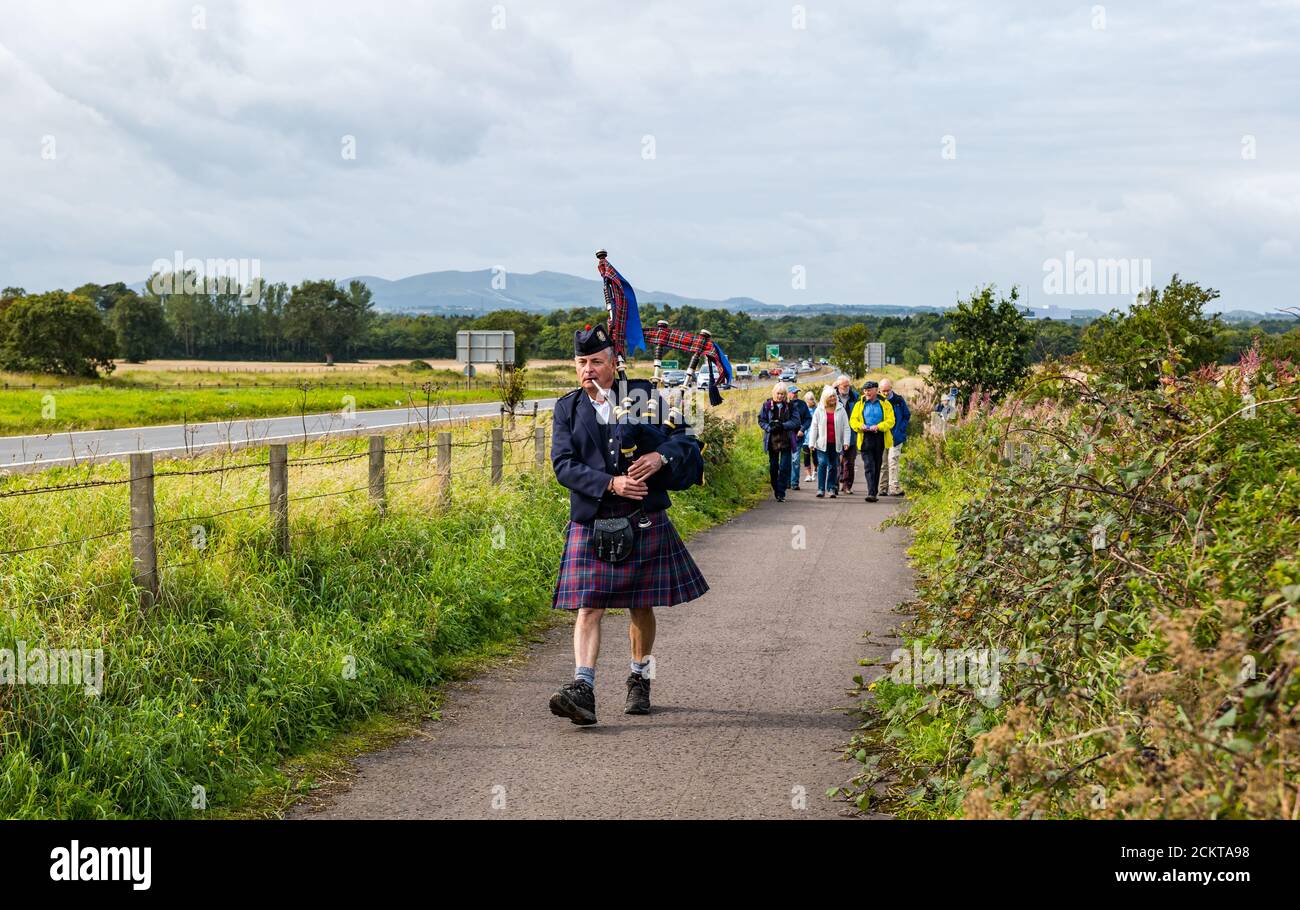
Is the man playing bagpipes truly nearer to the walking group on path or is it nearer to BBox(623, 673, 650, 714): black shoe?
BBox(623, 673, 650, 714): black shoe

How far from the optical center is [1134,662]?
3.77m

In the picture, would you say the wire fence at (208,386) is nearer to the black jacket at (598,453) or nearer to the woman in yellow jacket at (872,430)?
the woman in yellow jacket at (872,430)

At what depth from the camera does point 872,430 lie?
1944 centimetres

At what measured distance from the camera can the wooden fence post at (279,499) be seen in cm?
843

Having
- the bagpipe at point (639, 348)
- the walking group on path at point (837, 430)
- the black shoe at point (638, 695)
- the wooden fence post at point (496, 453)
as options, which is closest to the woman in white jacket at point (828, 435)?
the walking group on path at point (837, 430)

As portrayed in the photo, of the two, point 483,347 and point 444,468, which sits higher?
point 483,347

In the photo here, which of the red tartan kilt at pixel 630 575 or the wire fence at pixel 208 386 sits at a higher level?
the wire fence at pixel 208 386

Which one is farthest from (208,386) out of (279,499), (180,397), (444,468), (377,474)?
(279,499)

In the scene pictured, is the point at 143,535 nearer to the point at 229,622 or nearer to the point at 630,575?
the point at 229,622

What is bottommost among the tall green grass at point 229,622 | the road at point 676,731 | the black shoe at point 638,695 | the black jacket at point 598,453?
the road at point 676,731

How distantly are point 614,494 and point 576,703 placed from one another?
1143 millimetres

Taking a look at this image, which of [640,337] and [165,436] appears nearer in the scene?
[640,337]

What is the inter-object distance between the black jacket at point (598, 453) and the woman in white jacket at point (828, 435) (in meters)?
13.0

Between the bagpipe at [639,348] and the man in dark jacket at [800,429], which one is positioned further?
the man in dark jacket at [800,429]
